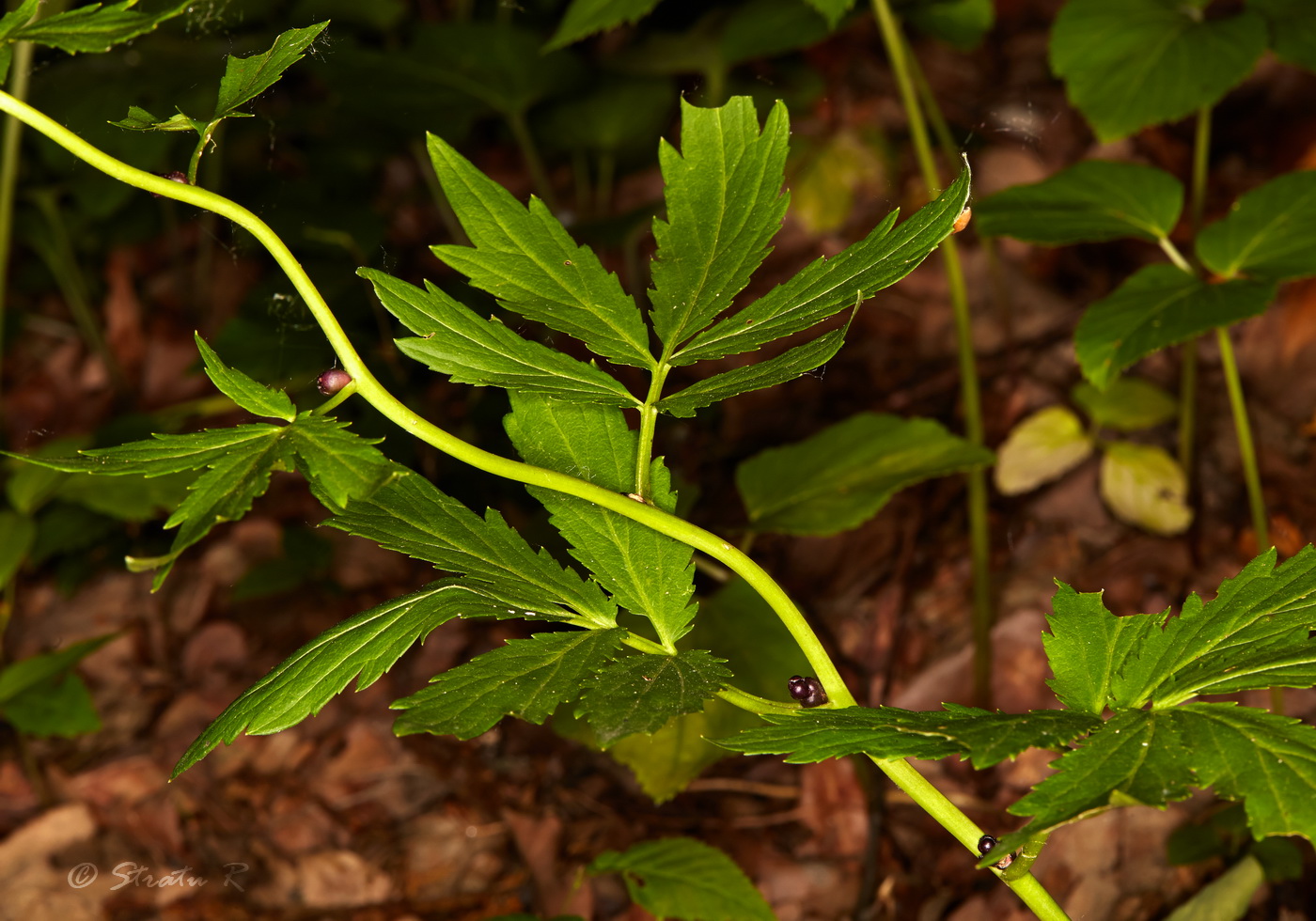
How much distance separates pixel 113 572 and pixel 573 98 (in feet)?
5.37

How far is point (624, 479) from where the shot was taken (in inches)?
32.5

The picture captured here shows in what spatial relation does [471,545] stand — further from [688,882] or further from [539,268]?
[688,882]

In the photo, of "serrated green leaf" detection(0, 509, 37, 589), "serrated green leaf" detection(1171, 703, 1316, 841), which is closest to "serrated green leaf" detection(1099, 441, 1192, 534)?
"serrated green leaf" detection(1171, 703, 1316, 841)

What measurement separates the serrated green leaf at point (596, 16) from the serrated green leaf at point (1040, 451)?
104 centimetres

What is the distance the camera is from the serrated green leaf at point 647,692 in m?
0.65

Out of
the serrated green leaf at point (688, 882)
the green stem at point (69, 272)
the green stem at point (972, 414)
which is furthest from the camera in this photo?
the green stem at point (69, 272)

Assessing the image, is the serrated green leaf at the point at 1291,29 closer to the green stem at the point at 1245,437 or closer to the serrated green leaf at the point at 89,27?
the green stem at the point at 1245,437

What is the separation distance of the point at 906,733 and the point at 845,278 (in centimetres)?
32

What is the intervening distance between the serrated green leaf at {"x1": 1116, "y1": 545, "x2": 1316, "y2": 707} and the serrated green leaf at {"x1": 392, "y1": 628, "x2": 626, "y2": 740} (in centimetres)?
38

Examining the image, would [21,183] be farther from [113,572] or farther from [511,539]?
[511,539]

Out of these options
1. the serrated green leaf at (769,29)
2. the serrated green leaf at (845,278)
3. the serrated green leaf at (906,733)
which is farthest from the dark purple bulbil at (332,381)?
the serrated green leaf at (769,29)

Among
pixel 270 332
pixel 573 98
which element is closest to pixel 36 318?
pixel 270 332

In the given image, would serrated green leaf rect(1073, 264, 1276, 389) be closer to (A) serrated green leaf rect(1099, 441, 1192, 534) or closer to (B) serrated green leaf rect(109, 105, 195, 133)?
(A) serrated green leaf rect(1099, 441, 1192, 534)

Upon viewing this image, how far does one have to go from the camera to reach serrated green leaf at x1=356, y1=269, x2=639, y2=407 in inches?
28.9
